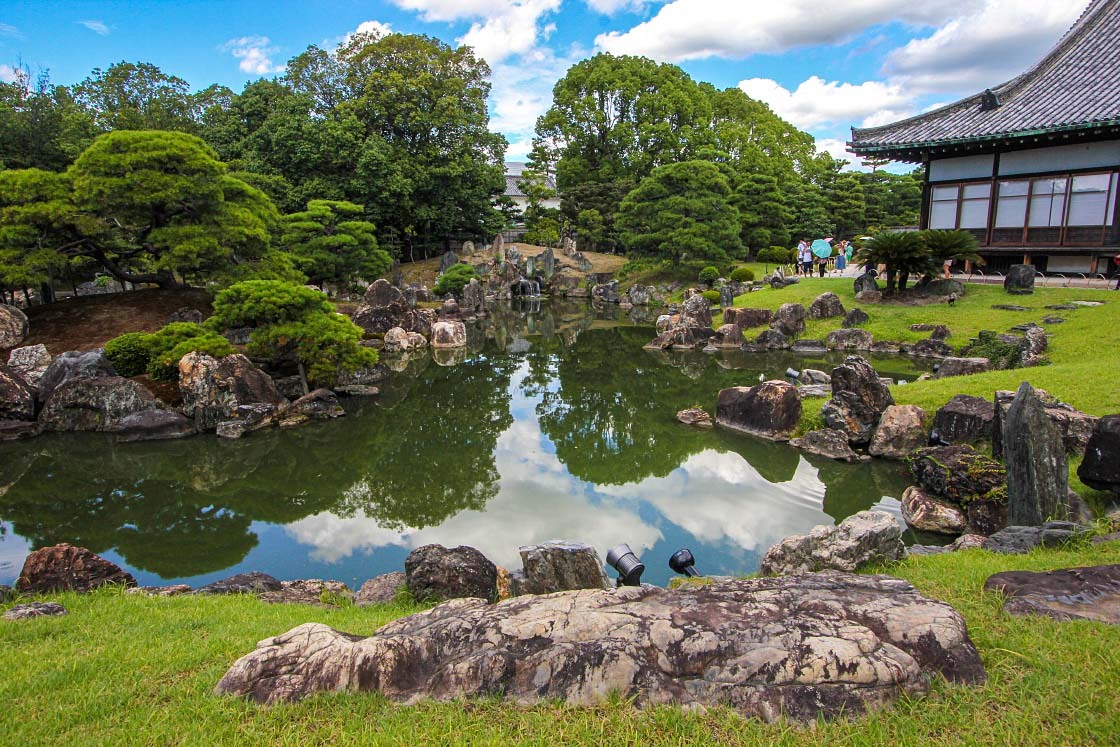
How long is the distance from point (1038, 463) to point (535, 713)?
604 centimetres

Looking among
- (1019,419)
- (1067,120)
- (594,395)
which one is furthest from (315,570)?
(1067,120)

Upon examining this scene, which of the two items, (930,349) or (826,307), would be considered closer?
(930,349)

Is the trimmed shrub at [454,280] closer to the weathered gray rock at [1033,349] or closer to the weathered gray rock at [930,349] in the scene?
the weathered gray rock at [930,349]

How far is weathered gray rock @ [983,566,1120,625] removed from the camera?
3723 mm

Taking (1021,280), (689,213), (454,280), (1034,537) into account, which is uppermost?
(689,213)

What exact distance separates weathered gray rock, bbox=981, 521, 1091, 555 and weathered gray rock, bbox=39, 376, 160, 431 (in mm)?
15008

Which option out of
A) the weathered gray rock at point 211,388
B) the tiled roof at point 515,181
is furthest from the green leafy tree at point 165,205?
the tiled roof at point 515,181

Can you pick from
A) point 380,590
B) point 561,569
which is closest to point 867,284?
point 561,569

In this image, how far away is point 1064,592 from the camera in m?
3.94

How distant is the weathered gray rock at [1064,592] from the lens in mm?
3723

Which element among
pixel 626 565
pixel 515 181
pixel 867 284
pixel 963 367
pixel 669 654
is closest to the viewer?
pixel 669 654

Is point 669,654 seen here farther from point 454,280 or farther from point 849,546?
point 454,280

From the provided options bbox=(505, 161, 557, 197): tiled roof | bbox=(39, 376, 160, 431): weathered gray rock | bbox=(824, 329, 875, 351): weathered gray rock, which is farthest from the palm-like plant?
bbox=(505, 161, 557, 197): tiled roof

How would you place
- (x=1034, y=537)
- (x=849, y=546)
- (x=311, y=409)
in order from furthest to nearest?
1. (x=311, y=409)
2. (x=849, y=546)
3. (x=1034, y=537)
